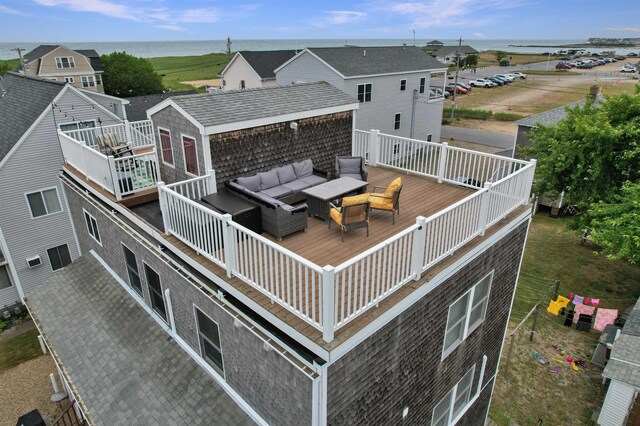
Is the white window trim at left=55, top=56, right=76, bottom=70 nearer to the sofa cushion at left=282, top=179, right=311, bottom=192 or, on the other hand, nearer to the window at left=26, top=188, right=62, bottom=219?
the window at left=26, top=188, right=62, bottom=219

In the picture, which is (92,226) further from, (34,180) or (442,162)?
(442,162)

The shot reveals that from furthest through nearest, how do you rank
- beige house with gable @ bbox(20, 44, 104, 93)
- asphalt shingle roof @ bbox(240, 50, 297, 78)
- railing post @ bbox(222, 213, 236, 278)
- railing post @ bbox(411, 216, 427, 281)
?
beige house with gable @ bbox(20, 44, 104, 93), asphalt shingle roof @ bbox(240, 50, 297, 78), railing post @ bbox(222, 213, 236, 278), railing post @ bbox(411, 216, 427, 281)

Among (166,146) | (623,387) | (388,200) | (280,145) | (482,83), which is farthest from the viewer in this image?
(482,83)

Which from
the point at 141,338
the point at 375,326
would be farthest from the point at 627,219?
the point at 141,338

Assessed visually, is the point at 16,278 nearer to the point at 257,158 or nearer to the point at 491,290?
the point at 257,158

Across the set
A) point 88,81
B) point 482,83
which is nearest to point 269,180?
point 88,81

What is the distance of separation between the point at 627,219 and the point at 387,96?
21.0 meters

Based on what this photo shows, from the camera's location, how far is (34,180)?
16.8 meters

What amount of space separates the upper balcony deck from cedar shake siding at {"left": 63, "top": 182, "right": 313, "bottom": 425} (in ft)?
1.84

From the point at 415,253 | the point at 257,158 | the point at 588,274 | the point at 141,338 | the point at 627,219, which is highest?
the point at 257,158

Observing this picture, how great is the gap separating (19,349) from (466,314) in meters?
17.6

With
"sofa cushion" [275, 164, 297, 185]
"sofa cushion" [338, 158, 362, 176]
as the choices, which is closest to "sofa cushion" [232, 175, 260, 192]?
"sofa cushion" [275, 164, 297, 185]

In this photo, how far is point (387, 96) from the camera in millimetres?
31094

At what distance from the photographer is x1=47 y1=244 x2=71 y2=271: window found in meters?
18.4
